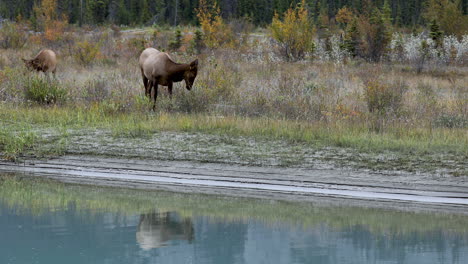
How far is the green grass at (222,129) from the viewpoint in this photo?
1065cm

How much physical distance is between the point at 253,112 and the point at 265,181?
4739mm

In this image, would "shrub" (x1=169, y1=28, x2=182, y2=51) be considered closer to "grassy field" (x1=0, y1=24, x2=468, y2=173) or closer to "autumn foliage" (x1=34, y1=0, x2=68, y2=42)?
"autumn foliage" (x1=34, y1=0, x2=68, y2=42)

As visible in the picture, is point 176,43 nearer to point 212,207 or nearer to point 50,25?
point 50,25

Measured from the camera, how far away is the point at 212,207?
8.59 metres

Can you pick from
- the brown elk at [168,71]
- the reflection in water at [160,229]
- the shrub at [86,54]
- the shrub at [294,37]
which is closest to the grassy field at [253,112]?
the brown elk at [168,71]

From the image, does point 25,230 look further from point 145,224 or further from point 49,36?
point 49,36

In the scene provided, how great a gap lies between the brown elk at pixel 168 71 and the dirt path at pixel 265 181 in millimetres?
3542

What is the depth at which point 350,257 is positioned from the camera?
6.55 metres

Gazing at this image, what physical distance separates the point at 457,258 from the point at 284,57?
2262 cm

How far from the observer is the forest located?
2415 inches

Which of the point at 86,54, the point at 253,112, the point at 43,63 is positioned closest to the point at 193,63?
the point at 253,112

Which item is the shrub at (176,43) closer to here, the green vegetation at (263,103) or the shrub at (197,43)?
the shrub at (197,43)

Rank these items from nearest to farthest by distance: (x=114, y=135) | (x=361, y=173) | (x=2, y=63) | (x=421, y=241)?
(x=421, y=241)
(x=361, y=173)
(x=114, y=135)
(x=2, y=63)

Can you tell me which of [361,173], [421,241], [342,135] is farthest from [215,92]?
[421,241]
